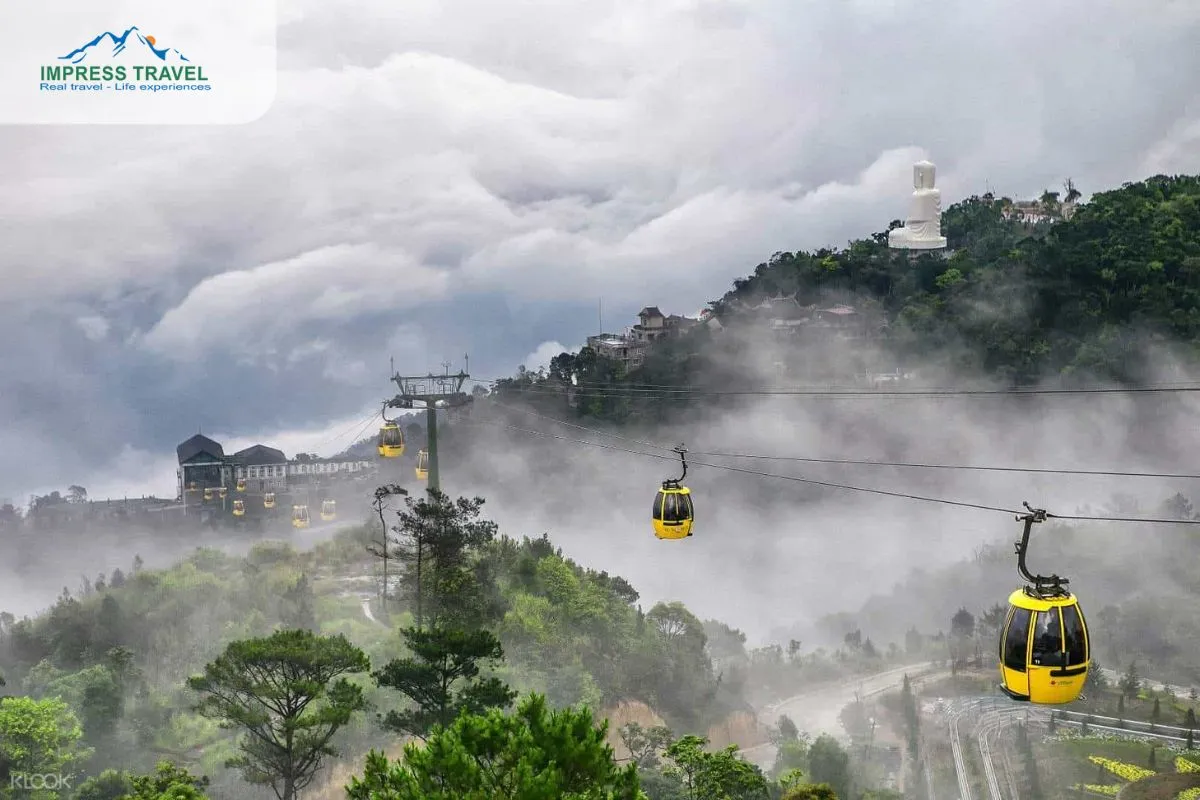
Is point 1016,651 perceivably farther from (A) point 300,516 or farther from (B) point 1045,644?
(A) point 300,516

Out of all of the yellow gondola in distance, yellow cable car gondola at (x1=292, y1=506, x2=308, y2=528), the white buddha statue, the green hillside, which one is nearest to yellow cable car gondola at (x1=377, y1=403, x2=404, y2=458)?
the yellow gondola in distance

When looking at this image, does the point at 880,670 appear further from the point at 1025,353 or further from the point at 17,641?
the point at 17,641

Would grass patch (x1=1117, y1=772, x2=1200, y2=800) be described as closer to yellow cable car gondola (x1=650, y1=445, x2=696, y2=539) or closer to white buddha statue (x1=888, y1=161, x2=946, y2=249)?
yellow cable car gondola (x1=650, y1=445, x2=696, y2=539)

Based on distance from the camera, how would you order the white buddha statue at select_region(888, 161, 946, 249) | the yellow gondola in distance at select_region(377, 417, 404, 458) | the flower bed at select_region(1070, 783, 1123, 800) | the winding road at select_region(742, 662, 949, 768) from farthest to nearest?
1. the white buddha statue at select_region(888, 161, 946, 249)
2. the winding road at select_region(742, 662, 949, 768)
3. the flower bed at select_region(1070, 783, 1123, 800)
4. the yellow gondola in distance at select_region(377, 417, 404, 458)

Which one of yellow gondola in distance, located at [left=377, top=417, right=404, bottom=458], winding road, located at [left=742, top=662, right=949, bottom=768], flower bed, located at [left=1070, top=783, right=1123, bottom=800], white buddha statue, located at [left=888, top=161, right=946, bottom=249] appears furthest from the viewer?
white buddha statue, located at [left=888, top=161, right=946, bottom=249]

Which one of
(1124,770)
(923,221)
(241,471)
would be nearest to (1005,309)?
(923,221)

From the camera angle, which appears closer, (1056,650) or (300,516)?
(1056,650)

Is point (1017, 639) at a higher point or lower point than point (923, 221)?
lower
